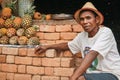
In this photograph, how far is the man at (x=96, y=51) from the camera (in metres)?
3.87

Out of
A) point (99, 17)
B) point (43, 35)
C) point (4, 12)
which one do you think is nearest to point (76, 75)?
point (99, 17)

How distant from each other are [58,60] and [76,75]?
1.21 m

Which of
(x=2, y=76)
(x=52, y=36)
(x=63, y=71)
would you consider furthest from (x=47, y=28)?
(x=2, y=76)

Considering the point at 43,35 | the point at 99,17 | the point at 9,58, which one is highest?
the point at 99,17

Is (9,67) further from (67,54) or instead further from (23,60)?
(67,54)

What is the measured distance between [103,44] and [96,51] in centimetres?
12

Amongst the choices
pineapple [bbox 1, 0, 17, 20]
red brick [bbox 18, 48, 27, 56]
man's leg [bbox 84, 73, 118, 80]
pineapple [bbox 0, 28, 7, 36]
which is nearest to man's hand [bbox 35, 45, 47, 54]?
red brick [bbox 18, 48, 27, 56]

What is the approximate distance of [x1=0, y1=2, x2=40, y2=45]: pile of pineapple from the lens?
5404 millimetres

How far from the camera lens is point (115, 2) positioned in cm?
838

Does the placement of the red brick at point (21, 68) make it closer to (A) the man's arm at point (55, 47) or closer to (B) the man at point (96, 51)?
(A) the man's arm at point (55, 47)

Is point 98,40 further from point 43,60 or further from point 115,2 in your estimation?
point 115,2

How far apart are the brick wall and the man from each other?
840 millimetres

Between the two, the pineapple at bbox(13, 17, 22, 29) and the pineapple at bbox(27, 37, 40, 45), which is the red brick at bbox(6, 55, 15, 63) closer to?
the pineapple at bbox(27, 37, 40, 45)

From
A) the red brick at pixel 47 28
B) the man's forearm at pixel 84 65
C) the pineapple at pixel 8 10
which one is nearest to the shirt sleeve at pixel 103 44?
the man's forearm at pixel 84 65
